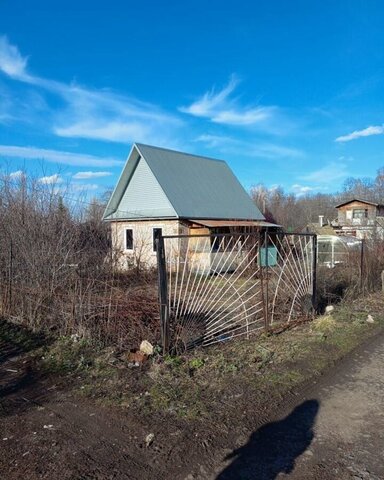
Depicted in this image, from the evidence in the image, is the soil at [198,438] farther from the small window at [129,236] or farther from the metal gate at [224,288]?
the small window at [129,236]

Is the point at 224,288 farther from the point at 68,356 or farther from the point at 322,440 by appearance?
the point at 322,440

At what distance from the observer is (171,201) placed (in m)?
19.5

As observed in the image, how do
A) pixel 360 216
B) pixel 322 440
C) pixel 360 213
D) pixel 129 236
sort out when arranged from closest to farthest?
pixel 322 440 → pixel 129 236 → pixel 360 216 → pixel 360 213

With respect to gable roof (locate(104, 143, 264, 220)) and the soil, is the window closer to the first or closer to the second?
gable roof (locate(104, 143, 264, 220))

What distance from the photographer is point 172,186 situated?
20.7m

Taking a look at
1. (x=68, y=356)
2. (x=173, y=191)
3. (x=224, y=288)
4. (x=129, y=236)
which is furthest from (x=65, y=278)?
(x=129, y=236)

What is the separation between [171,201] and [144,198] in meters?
2.30

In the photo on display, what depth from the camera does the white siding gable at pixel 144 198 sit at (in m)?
20.2

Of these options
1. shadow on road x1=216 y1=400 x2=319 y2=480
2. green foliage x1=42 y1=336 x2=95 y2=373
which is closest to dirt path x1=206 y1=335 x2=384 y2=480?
shadow on road x1=216 y1=400 x2=319 y2=480

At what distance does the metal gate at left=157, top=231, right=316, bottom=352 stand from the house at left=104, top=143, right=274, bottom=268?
34.9ft

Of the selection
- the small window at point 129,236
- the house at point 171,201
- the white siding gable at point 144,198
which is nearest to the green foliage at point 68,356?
the house at point 171,201

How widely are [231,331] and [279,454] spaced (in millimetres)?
3261

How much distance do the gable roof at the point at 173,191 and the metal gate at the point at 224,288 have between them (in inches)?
455

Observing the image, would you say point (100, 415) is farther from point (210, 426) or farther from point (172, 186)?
point (172, 186)
